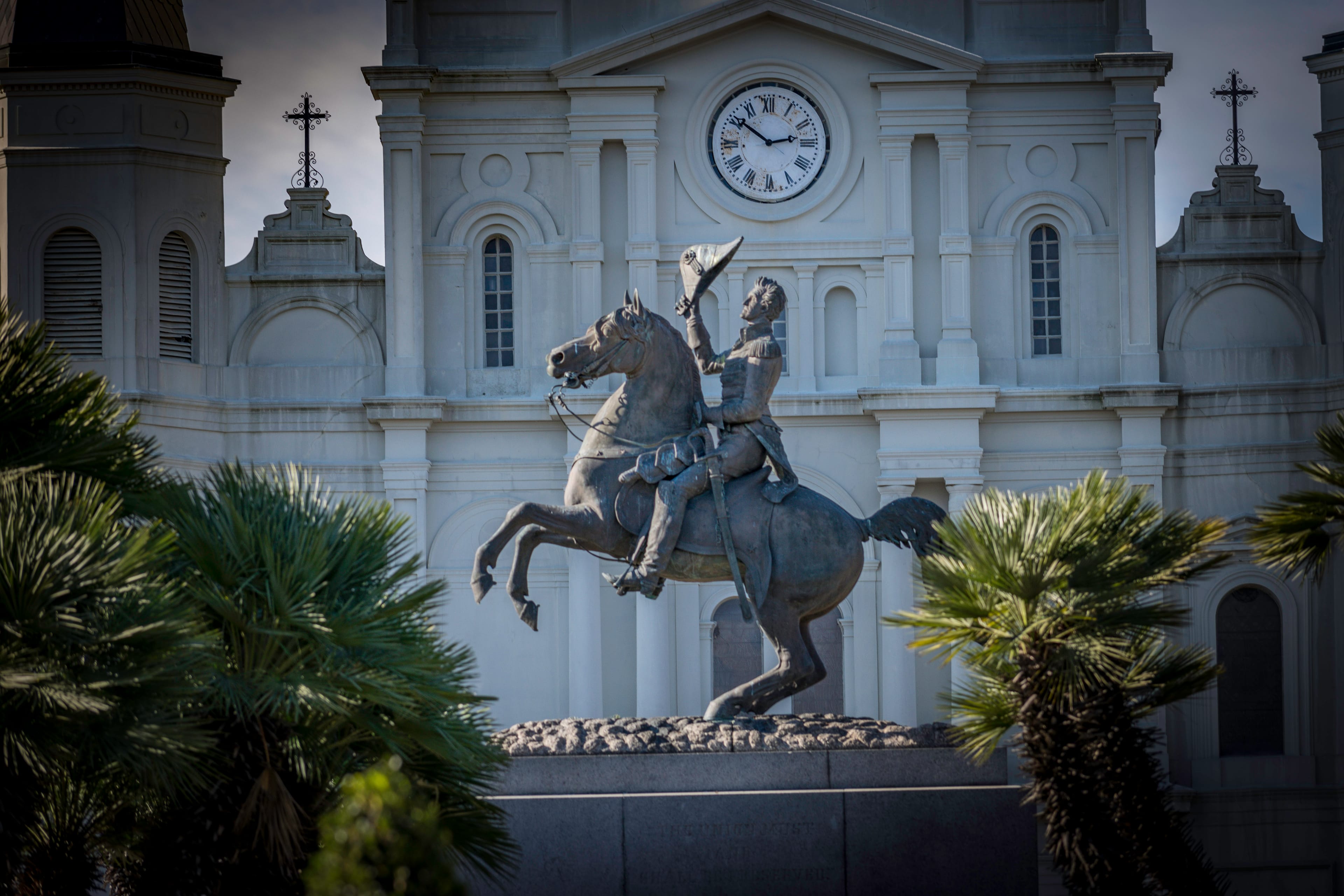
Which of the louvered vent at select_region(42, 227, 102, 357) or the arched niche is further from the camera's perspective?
the arched niche

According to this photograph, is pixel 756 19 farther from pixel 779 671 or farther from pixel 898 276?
pixel 779 671

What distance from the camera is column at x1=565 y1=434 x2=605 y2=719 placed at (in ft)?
97.3

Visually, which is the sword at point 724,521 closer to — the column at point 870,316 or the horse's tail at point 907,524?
the horse's tail at point 907,524

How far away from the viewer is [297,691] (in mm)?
9406

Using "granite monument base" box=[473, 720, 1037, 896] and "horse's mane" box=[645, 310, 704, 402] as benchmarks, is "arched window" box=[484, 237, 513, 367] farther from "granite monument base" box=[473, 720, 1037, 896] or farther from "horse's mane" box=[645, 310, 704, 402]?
"granite monument base" box=[473, 720, 1037, 896]

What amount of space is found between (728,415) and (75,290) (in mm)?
19393

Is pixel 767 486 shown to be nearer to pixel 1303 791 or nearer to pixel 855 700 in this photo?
pixel 855 700

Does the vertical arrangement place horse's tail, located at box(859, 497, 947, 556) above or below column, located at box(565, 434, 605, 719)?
above

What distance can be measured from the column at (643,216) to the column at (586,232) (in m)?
0.49

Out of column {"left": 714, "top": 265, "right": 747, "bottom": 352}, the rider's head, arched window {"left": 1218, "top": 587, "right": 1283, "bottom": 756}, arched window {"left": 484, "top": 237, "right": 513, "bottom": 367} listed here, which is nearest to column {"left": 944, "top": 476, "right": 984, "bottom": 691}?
column {"left": 714, "top": 265, "right": 747, "bottom": 352}

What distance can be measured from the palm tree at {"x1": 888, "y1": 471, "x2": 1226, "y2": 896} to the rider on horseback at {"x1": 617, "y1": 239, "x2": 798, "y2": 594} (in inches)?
93.5

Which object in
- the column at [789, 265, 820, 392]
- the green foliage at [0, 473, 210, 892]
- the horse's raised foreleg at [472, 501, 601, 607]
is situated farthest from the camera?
the column at [789, 265, 820, 392]

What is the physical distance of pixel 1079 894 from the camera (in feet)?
36.0

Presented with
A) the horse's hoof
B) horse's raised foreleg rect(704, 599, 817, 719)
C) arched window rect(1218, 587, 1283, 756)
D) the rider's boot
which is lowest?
arched window rect(1218, 587, 1283, 756)
